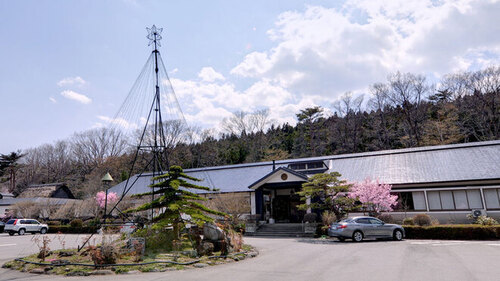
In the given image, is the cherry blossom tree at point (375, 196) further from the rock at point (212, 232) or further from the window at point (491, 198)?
the rock at point (212, 232)

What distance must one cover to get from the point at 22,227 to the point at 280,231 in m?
24.3

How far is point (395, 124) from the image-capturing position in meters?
→ 47.1

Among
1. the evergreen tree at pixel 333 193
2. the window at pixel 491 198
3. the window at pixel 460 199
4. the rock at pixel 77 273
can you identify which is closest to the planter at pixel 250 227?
the evergreen tree at pixel 333 193

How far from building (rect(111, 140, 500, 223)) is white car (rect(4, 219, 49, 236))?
16769mm

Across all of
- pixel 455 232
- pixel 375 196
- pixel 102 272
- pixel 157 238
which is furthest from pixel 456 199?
pixel 102 272

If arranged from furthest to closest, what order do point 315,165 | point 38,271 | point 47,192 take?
1. point 47,192
2. point 315,165
3. point 38,271

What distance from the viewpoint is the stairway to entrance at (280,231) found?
21.5 m

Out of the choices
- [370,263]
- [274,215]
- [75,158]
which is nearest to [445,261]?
[370,263]

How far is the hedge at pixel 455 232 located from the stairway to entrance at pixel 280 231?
6.36 m

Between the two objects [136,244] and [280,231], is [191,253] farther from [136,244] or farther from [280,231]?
[280,231]

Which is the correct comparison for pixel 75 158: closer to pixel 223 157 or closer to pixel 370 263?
pixel 223 157

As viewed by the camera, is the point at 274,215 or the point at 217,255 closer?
the point at 217,255

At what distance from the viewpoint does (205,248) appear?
11.6m

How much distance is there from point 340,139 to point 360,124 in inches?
167
